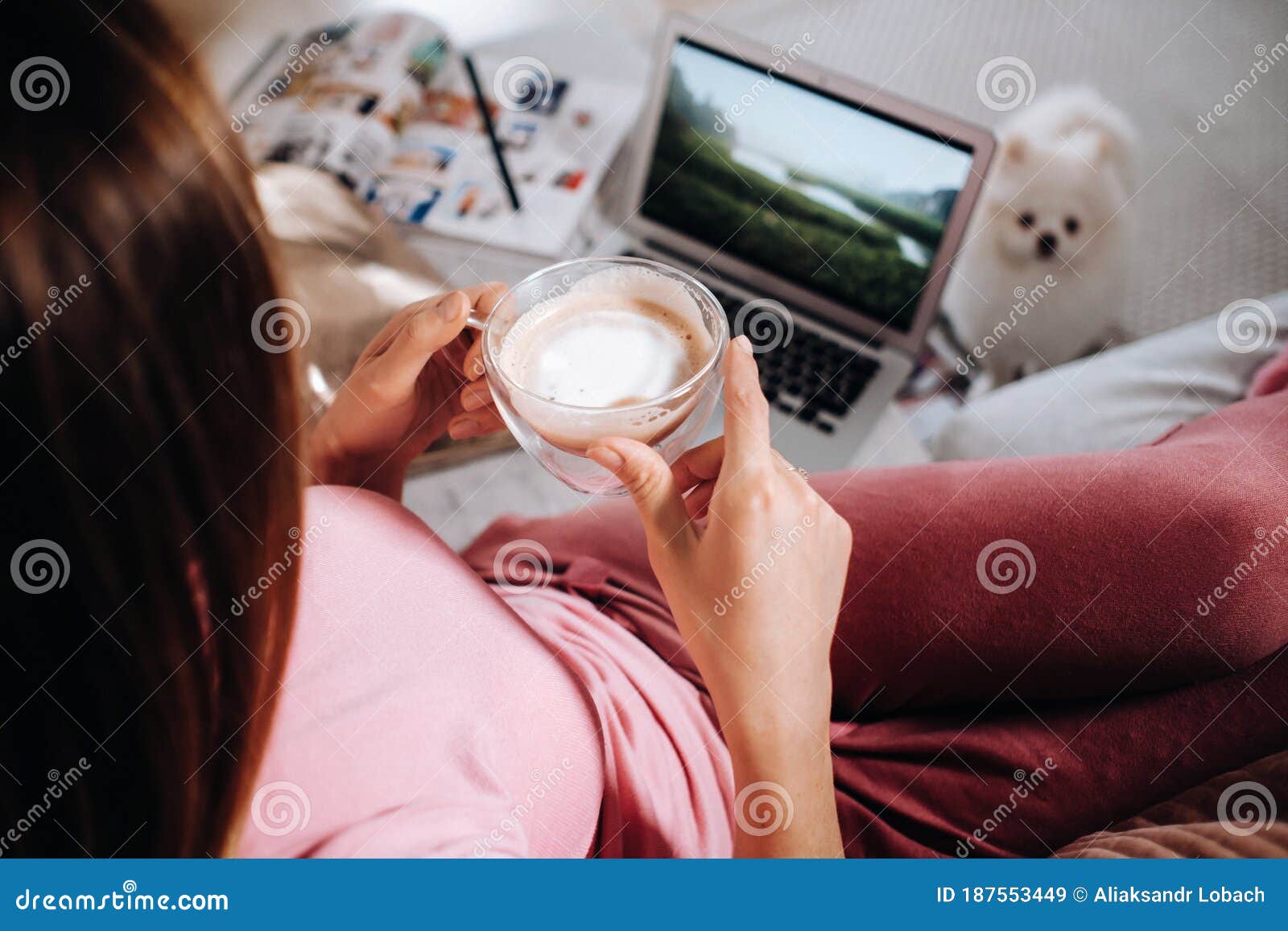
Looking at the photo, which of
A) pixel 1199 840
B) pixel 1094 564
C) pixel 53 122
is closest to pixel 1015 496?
pixel 1094 564

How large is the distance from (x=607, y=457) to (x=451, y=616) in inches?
6.8

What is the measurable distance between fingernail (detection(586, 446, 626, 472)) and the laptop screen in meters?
0.54

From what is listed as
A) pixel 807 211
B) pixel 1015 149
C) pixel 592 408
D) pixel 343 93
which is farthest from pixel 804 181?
pixel 343 93

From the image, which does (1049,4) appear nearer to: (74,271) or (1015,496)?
(1015,496)

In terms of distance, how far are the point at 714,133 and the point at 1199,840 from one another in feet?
2.59

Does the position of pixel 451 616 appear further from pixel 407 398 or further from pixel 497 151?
pixel 497 151

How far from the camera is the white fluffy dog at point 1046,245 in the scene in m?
A: 1.01

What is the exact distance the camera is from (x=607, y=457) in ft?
1.58

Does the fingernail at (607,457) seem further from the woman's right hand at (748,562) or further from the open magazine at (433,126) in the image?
the open magazine at (433,126)

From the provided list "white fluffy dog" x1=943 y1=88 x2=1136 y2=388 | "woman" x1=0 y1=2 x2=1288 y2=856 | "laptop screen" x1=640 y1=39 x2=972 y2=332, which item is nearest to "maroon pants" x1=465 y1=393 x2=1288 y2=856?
"woman" x1=0 y1=2 x2=1288 y2=856

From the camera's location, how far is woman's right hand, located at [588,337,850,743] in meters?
0.48

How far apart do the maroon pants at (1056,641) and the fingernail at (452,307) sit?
0.27 m

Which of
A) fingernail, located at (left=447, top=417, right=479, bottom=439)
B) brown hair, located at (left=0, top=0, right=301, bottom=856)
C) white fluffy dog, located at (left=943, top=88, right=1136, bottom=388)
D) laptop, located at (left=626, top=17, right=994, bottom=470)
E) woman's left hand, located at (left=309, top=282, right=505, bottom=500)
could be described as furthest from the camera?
white fluffy dog, located at (left=943, top=88, right=1136, bottom=388)

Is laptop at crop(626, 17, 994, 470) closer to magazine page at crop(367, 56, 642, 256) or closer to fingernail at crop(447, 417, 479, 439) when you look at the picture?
magazine page at crop(367, 56, 642, 256)
